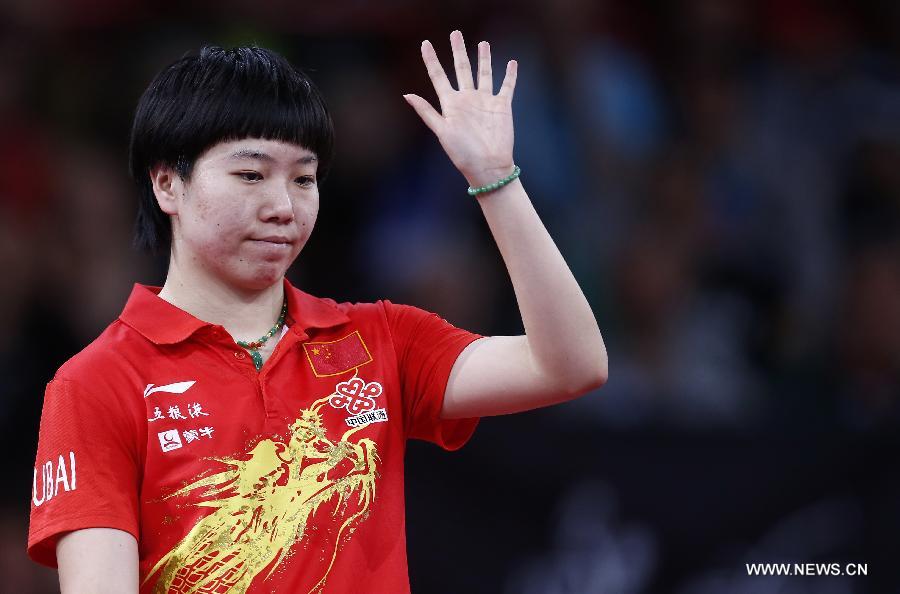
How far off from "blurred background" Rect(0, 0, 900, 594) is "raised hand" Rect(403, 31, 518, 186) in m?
2.57

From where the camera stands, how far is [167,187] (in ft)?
10.0

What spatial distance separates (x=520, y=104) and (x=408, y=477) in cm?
253

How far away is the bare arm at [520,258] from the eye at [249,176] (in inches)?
15.2

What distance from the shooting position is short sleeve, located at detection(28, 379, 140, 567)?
2670 mm

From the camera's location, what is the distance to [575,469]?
5328 millimetres

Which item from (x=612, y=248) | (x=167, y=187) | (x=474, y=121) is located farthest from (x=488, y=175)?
(x=612, y=248)

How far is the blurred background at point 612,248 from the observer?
521 centimetres

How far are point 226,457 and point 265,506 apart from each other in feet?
0.45

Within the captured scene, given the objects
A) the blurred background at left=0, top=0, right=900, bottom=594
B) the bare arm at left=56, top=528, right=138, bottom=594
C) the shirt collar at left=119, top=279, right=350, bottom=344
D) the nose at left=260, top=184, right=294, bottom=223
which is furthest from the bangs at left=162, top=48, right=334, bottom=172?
the blurred background at left=0, top=0, right=900, bottom=594

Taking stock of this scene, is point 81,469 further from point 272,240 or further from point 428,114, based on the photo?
point 428,114

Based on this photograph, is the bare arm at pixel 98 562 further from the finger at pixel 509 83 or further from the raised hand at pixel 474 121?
the finger at pixel 509 83

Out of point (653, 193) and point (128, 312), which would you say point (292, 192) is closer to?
point (128, 312)

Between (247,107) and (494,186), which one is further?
(247,107)

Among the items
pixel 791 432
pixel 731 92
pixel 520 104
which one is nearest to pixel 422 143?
pixel 520 104
